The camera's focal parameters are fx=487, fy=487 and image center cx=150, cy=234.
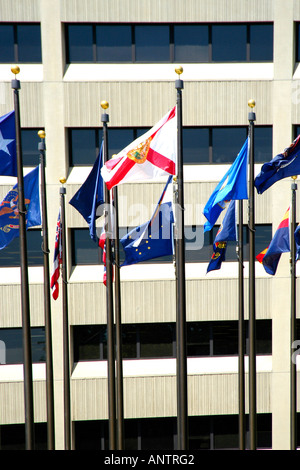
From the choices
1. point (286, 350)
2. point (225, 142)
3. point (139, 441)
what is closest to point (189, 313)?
point (286, 350)

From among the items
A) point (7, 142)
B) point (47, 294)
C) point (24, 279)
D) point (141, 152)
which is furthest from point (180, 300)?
point (7, 142)

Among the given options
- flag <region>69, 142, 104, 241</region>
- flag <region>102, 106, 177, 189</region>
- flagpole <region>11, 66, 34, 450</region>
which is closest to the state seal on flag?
flag <region>102, 106, 177, 189</region>

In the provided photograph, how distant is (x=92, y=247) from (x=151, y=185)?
3.35 meters

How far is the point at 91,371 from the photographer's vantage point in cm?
1872

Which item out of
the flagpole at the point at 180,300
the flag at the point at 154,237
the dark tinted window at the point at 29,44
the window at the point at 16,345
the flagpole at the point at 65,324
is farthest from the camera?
the window at the point at 16,345

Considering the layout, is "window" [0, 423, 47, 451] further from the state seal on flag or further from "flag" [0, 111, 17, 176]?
the state seal on flag

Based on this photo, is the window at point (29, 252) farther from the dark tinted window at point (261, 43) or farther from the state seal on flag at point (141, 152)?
the dark tinted window at point (261, 43)

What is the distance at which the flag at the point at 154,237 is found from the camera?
10655 millimetres

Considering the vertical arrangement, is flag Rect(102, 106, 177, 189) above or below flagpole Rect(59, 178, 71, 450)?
above

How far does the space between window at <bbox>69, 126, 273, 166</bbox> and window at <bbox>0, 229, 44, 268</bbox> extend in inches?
126

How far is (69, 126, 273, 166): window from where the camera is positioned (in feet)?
62.1

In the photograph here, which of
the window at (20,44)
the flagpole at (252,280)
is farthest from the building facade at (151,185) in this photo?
the flagpole at (252,280)

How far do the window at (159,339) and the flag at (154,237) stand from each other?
8.18 metres

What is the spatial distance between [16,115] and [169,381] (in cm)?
1260
